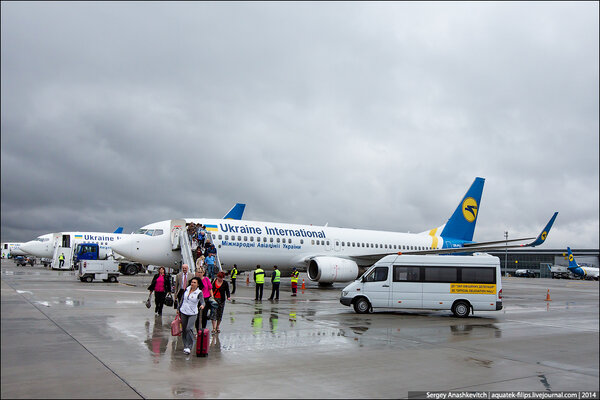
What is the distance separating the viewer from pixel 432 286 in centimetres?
1720

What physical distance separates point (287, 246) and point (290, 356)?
22.4m

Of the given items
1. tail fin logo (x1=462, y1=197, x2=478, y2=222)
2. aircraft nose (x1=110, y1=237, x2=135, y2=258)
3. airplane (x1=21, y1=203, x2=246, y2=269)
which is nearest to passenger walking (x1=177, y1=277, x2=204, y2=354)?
aircraft nose (x1=110, y1=237, x2=135, y2=258)

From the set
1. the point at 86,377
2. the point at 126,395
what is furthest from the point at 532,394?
the point at 86,377

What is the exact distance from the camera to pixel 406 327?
13.9m

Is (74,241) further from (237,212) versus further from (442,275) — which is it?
(442,275)

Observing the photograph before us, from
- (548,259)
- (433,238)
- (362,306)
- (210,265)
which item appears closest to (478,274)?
(362,306)

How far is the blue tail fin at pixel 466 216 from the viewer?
4134cm

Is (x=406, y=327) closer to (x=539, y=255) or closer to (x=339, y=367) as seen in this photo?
(x=539, y=255)

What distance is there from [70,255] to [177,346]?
141ft

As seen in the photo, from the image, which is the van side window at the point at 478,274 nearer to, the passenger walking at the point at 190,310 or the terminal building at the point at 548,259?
the terminal building at the point at 548,259

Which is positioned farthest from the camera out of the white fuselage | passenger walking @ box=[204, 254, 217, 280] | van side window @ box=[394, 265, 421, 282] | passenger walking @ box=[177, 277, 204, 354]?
the white fuselage

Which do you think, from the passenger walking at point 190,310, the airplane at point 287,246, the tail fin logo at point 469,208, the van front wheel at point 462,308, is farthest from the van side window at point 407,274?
the tail fin logo at point 469,208

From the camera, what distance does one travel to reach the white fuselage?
91.6 ft

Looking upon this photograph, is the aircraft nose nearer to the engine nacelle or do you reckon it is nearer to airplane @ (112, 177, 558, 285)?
airplane @ (112, 177, 558, 285)
